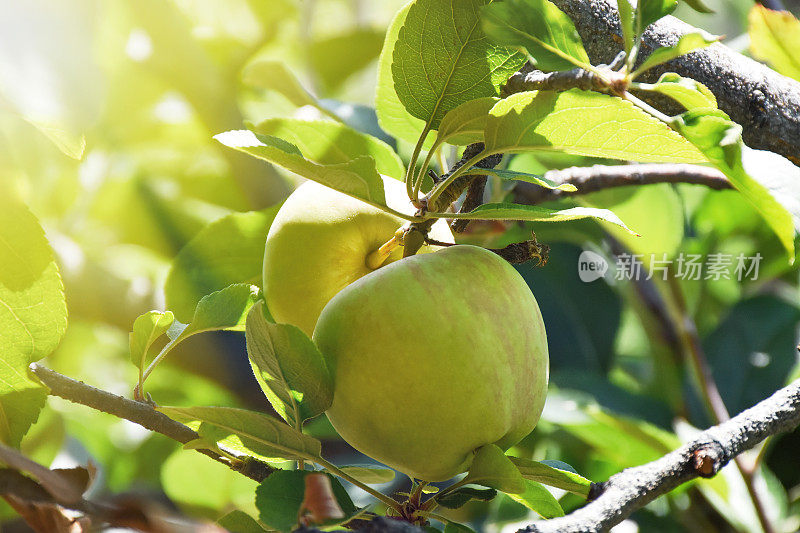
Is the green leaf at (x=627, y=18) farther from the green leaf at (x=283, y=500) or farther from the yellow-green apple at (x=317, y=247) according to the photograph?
the green leaf at (x=283, y=500)

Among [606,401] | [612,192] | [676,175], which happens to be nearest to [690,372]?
[606,401]

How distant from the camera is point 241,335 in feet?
3.29

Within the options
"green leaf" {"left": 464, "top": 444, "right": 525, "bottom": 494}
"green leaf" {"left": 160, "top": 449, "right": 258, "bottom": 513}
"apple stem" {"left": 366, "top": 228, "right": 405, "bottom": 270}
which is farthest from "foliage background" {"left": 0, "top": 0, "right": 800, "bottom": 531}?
"green leaf" {"left": 464, "top": 444, "right": 525, "bottom": 494}

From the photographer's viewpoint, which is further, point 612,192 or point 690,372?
point 690,372

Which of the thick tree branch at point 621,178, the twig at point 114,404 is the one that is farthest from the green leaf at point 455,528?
the thick tree branch at point 621,178

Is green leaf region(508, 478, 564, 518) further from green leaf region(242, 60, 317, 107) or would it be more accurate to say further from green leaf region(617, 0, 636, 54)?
green leaf region(242, 60, 317, 107)

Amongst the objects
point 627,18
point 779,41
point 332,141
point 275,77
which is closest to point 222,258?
point 332,141

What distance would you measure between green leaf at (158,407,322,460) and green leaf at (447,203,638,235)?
0.16 meters

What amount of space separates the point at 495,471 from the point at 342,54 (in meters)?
1.09

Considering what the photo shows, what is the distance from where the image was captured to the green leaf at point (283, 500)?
37 cm

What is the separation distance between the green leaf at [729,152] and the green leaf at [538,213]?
59 mm

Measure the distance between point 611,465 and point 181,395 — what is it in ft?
2.05

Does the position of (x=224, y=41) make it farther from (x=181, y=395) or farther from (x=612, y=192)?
(x=612, y=192)

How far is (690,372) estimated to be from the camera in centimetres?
113
